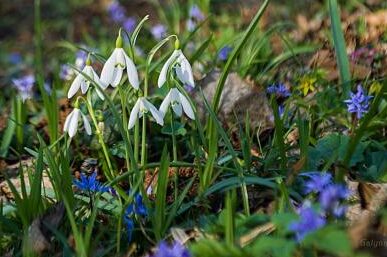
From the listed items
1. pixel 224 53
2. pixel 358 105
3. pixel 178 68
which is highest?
pixel 224 53

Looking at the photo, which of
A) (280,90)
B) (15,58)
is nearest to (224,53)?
(280,90)

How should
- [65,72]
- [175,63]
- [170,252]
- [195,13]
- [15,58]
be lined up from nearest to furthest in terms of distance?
1. [170,252]
2. [175,63]
3. [65,72]
4. [195,13]
5. [15,58]

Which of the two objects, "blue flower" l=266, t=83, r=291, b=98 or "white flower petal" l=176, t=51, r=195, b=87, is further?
"blue flower" l=266, t=83, r=291, b=98

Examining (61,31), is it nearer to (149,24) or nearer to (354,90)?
(149,24)

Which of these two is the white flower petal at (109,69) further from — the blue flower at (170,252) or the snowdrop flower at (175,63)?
the blue flower at (170,252)

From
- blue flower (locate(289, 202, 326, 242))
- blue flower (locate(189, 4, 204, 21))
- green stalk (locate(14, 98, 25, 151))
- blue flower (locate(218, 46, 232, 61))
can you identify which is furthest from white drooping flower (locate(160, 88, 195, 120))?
blue flower (locate(189, 4, 204, 21))

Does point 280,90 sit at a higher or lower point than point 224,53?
lower

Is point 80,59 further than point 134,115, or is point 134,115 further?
point 80,59

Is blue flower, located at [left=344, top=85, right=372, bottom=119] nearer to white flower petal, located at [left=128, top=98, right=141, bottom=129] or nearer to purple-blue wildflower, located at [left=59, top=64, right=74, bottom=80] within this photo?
white flower petal, located at [left=128, top=98, right=141, bottom=129]

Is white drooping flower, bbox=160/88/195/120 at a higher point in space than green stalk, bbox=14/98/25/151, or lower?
lower

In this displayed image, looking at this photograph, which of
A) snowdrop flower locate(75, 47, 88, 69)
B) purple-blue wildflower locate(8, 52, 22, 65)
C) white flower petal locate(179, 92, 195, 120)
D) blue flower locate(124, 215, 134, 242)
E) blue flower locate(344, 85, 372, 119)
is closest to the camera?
blue flower locate(124, 215, 134, 242)

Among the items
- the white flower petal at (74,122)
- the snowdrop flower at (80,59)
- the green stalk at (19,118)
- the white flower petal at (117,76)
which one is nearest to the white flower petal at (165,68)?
the white flower petal at (117,76)

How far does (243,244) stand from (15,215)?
2.55ft

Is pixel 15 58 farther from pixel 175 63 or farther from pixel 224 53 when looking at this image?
pixel 175 63
